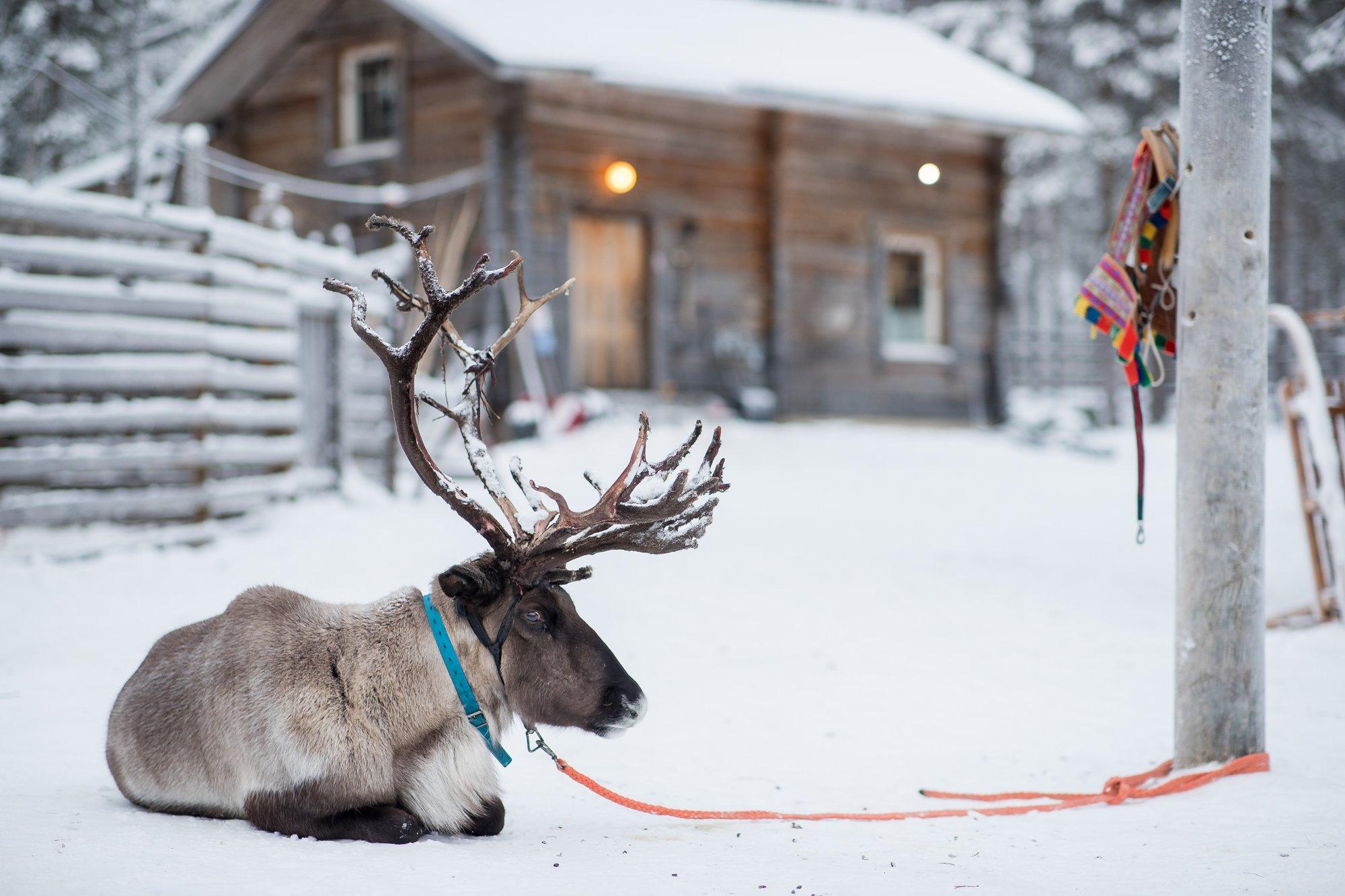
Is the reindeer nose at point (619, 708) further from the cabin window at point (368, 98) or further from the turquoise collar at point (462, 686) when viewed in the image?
the cabin window at point (368, 98)

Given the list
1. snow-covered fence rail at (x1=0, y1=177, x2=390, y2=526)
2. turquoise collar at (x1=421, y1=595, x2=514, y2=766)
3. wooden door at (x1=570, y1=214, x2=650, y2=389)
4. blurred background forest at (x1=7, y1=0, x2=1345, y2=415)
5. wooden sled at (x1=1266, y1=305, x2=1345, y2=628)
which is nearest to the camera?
turquoise collar at (x1=421, y1=595, x2=514, y2=766)

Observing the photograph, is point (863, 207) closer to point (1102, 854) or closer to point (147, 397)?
point (147, 397)

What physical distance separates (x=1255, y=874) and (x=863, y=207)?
14.4m

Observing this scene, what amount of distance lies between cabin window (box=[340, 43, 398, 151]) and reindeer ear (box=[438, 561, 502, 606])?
1268cm

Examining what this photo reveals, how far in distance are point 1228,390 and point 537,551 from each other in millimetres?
2670

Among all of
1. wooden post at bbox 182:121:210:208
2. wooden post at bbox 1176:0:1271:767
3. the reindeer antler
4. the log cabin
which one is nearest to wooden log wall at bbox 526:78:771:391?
the log cabin

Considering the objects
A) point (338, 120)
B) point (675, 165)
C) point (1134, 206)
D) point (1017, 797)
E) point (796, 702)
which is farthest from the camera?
point (338, 120)

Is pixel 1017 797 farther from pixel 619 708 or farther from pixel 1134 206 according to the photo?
pixel 1134 206

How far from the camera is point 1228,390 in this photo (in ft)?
15.3

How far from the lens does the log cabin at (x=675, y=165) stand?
14.3 meters

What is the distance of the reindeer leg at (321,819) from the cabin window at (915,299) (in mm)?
14825

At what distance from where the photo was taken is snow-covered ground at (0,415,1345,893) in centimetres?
346

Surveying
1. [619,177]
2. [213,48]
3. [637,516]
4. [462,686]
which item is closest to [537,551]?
[637,516]

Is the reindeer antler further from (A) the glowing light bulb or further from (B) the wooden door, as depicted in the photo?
(B) the wooden door
